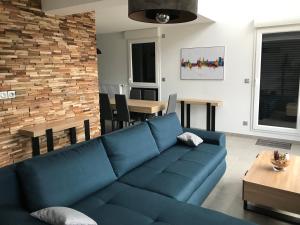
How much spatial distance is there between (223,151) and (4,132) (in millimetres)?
2848

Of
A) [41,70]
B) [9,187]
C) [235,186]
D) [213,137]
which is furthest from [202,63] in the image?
[9,187]

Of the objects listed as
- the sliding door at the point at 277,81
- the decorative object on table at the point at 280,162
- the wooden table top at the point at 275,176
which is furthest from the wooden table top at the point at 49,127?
the sliding door at the point at 277,81

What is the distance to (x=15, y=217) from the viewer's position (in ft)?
5.29

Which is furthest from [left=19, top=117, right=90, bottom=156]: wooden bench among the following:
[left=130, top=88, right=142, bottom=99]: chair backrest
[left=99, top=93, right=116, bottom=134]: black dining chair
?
[left=130, top=88, right=142, bottom=99]: chair backrest

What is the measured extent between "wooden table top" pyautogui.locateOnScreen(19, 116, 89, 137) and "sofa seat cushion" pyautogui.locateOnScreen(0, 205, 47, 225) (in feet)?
6.00

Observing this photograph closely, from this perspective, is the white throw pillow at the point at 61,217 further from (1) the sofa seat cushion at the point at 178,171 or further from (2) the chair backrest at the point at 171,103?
(2) the chair backrest at the point at 171,103

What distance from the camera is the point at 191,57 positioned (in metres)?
5.87

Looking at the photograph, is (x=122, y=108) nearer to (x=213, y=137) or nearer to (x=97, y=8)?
(x=97, y=8)

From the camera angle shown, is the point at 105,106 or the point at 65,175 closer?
the point at 65,175

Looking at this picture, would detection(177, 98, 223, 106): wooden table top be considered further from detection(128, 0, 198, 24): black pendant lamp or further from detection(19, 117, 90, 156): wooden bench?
detection(128, 0, 198, 24): black pendant lamp

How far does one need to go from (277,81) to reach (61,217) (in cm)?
480

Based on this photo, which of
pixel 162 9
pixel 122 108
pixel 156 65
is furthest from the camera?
pixel 156 65

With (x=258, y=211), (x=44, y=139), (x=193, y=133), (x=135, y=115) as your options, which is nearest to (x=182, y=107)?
(x=135, y=115)

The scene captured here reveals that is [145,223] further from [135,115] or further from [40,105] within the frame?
[135,115]
